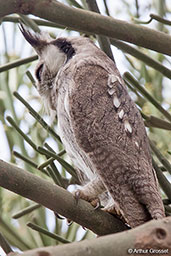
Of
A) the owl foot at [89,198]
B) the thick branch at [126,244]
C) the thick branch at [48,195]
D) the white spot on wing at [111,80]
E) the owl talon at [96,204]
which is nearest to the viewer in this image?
the thick branch at [126,244]

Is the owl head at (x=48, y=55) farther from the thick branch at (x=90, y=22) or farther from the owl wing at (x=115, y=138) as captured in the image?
the thick branch at (x=90, y=22)

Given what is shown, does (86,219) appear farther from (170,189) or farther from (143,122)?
(143,122)

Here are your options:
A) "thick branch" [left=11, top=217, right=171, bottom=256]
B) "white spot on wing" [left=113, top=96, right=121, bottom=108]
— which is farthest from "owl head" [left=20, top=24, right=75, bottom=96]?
"thick branch" [left=11, top=217, right=171, bottom=256]

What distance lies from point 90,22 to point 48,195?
62 cm

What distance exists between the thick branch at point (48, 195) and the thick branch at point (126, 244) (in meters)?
0.59

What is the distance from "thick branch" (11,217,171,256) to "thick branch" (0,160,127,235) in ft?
1.93

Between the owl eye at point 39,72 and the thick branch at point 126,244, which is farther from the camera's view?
the owl eye at point 39,72

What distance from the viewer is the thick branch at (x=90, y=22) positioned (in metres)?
1.81

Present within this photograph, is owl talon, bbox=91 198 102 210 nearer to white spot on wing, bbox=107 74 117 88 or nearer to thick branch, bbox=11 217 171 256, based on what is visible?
white spot on wing, bbox=107 74 117 88

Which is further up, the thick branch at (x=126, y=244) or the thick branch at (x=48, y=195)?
the thick branch at (x=126, y=244)

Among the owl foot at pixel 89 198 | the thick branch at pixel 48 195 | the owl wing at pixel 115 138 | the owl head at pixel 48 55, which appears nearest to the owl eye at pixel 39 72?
the owl head at pixel 48 55

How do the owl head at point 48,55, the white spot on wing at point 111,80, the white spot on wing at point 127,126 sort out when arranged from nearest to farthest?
the white spot on wing at point 127,126 < the white spot on wing at point 111,80 < the owl head at point 48,55

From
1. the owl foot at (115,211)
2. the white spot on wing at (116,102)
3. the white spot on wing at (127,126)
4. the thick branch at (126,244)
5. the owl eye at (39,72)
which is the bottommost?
the owl foot at (115,211)

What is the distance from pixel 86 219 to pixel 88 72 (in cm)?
90
